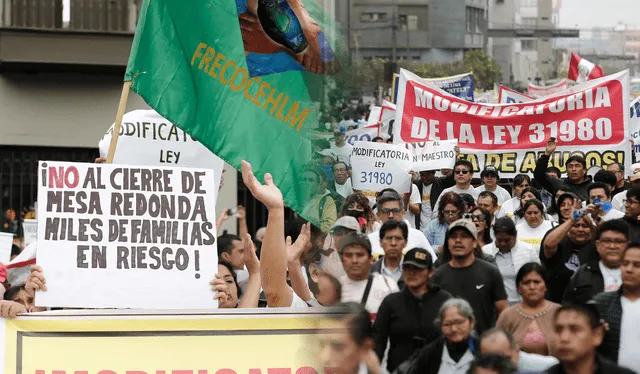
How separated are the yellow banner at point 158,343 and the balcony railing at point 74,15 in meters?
13.3

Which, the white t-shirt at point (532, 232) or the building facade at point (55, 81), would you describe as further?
the building facade at point (55, 81)

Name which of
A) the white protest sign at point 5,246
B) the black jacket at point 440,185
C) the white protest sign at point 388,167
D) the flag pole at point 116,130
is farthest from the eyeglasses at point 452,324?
the black jacket at point 440,185

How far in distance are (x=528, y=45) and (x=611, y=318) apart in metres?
0.56

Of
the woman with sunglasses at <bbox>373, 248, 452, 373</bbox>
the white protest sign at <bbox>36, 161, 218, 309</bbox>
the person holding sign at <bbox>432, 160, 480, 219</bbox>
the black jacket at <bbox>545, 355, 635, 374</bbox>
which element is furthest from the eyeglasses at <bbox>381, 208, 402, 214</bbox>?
the black jacket at <bbox>545, 355, 635, 374</bbox>

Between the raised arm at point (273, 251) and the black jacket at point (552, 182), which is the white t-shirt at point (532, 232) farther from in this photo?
the raised arm at point (273, 251)

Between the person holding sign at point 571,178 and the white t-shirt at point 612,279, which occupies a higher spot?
the person holding sign at point 571,178

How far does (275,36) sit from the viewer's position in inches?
228

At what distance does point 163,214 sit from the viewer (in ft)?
16.0

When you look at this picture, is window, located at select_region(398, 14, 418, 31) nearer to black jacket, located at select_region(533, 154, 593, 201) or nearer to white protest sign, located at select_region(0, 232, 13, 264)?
white protest sign, located at select_region(0, 232, 13, 264)

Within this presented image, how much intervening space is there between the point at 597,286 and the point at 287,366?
148 cm

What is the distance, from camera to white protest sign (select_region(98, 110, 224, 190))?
7.67 meters

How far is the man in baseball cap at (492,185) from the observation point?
10273mm

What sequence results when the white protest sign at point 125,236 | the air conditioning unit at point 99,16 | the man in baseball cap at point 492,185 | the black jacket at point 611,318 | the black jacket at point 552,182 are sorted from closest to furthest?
the black jacket at point 611,318 → the white protest sign at point 125,236 → the black jacket at point 552,182 → the man in baseball cap at point 492,185 → the air conditioning unit at point 99,16

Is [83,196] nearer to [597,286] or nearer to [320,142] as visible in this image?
[597,286]
